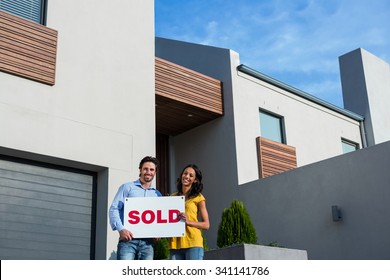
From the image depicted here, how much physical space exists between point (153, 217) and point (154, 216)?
0.01 meters

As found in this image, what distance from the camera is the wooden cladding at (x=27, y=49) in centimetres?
796

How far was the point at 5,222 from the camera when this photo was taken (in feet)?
24.6

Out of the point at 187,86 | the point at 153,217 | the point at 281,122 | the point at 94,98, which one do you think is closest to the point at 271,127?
the point at 281,122

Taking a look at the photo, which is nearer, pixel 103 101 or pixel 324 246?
pixel 103 101

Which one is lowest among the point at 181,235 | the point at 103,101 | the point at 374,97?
the point at 181,235

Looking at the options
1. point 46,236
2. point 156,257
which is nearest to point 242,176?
point 156,257

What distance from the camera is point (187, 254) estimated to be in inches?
181

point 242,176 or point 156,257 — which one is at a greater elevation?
point 242,176

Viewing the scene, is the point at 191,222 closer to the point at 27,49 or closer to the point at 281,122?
the point at 27,49

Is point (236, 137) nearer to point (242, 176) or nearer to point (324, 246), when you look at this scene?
point (242, 176)

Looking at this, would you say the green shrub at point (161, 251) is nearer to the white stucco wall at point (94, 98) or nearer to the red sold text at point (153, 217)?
the white stucco wall at point (94, 98)

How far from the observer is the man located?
176 inches

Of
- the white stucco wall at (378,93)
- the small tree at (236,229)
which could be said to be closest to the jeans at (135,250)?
the small tree at (236,229)

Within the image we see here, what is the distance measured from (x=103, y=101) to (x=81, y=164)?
1.17 meters
